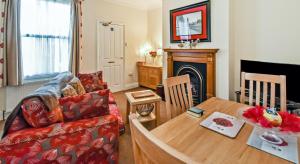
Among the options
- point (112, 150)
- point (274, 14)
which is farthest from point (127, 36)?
point (112, 150)

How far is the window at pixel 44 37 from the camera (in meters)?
3.41

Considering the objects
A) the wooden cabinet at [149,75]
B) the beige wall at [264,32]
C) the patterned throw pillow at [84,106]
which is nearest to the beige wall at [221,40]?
the beige wall at [264,32]

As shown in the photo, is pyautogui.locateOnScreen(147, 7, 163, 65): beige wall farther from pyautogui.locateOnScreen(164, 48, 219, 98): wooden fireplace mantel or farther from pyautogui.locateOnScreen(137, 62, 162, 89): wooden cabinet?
pyautogui.locateOnScreen(164, 48, 219, 98): wooden fireplace mantel

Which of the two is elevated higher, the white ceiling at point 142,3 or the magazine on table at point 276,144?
the white ceiling at point 142,3

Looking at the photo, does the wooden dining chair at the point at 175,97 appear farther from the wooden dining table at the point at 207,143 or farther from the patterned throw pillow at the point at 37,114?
the patterned throw pillow at the point at 37,114

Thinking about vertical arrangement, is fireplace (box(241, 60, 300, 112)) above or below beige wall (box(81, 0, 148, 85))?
below

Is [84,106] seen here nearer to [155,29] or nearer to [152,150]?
[152,150]

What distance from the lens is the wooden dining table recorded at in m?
0.86

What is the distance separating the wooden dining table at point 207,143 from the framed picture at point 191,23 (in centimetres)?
251

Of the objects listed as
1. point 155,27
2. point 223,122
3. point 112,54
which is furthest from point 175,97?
point 155,27

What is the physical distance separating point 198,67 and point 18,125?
3.08 meters

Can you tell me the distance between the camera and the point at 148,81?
5.47 metres

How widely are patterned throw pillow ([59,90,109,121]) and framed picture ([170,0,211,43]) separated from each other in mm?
2543

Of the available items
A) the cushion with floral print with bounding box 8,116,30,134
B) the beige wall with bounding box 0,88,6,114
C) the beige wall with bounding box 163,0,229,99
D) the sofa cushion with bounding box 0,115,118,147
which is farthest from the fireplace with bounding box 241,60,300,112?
the beige wall with bounding box 0,88,6,114
